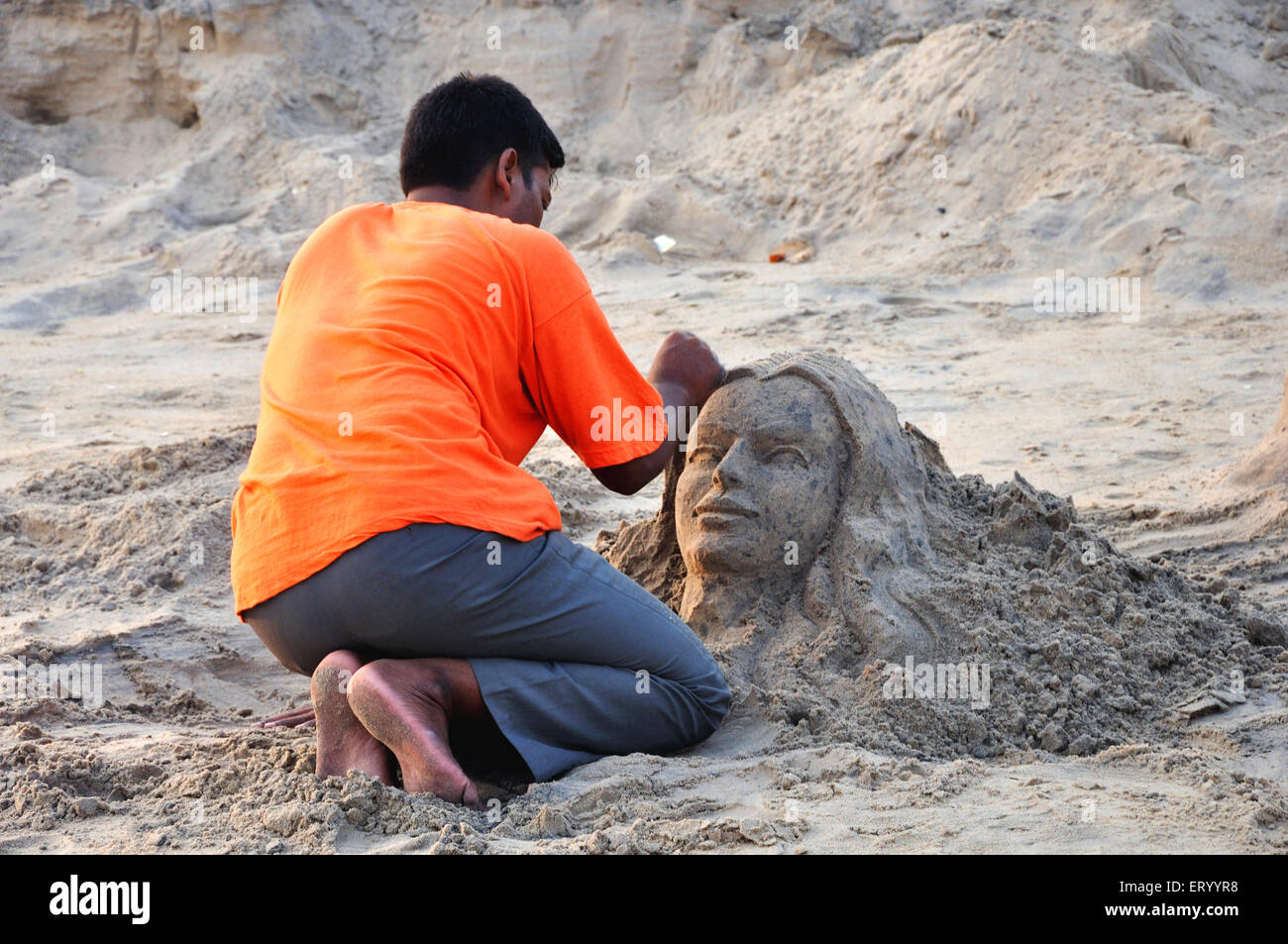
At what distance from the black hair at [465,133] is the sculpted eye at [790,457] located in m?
0.86

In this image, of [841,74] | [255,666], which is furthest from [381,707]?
[841,74]

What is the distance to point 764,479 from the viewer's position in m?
3.09

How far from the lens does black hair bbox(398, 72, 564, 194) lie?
280cm

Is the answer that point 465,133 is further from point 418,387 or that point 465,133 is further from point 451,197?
point 418,387

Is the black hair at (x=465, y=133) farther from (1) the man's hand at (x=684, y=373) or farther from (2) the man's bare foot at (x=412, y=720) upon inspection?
(2) the man's bare foot at (x=412, y=720)

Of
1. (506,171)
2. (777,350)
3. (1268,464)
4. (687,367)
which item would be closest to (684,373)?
(687,367)

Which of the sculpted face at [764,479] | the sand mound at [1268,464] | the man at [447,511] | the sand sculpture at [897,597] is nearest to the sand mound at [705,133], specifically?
the sand mound at [1268,464]

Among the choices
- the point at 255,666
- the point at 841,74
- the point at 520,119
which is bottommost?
the point at 255,666

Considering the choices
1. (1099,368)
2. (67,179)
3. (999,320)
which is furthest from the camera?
(67,179)

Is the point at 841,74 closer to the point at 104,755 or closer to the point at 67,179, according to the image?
the point at 67,179

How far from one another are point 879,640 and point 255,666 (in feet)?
5.76

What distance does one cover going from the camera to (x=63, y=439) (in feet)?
18.2

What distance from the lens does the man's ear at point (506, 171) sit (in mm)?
2811

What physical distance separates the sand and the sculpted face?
219 millimetres
